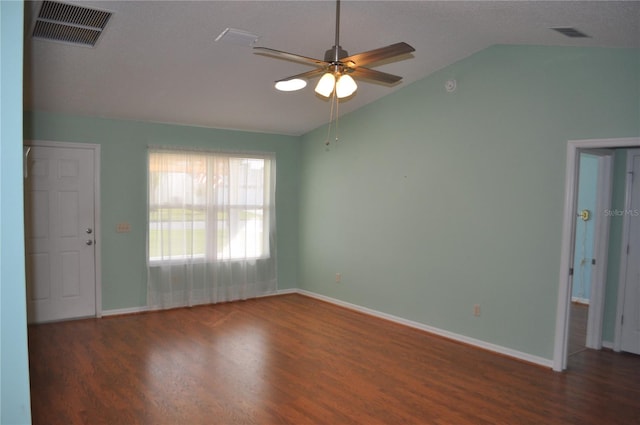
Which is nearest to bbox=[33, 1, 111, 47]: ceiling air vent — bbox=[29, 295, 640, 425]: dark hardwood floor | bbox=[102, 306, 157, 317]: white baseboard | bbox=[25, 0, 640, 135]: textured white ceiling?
bbox=[25, 0, 640, 135]: textured white ceiling

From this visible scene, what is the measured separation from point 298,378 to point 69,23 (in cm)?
327

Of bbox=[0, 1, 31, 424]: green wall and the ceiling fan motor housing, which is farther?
the ceiling fan motor housing

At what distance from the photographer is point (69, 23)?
9.91ft

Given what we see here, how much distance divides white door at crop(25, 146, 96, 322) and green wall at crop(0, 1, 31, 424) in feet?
15.4

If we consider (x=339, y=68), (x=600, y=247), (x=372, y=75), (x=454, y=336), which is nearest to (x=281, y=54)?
(x=339, y=68)

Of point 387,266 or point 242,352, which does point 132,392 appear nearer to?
point 242,352

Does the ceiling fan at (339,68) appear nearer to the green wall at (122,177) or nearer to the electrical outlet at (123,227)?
the green wall at (122,177)

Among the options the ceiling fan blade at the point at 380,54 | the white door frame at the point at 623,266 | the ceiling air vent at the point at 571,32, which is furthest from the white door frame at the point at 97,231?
the white door frame at the point at 623,266

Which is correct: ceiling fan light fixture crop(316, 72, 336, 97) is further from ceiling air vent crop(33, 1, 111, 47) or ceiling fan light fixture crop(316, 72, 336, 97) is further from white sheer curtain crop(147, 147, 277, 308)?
white sheer curtain crop(147, 147, 277, 308)

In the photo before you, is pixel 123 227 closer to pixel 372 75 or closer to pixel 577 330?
pixel 372 75

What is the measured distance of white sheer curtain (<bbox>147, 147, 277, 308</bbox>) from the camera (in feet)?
18.3

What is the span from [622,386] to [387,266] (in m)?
2.62

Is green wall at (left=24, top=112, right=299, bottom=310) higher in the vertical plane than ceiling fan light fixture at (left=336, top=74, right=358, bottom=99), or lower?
lower

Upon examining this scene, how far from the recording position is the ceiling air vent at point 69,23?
9.27 ft
